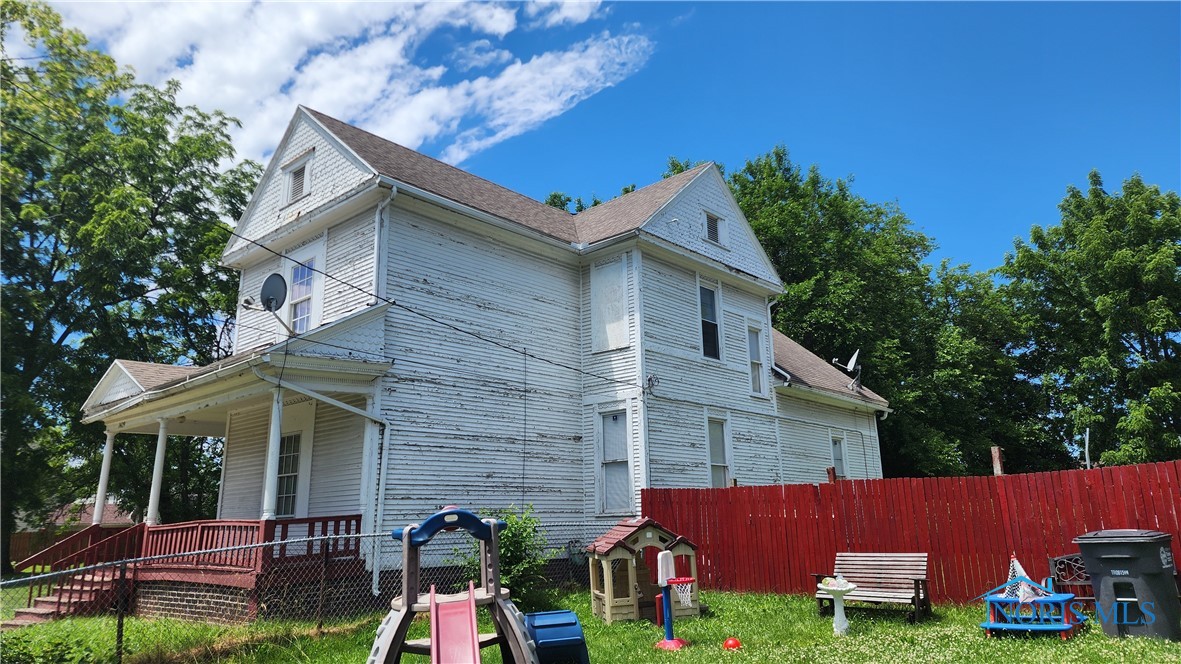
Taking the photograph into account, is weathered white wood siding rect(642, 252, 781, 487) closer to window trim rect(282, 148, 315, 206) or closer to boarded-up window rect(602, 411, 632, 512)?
boarded-up window rect(602, 411, 632, 512)

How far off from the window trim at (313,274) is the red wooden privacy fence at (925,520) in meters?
→ 7.16

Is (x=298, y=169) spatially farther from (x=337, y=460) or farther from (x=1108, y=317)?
(x=1108, y=317)

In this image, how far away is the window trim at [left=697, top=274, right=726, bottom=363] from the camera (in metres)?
16.6

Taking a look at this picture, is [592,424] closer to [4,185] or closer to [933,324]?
[4,185]

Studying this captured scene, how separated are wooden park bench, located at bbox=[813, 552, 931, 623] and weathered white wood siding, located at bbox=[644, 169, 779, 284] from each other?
317 inches

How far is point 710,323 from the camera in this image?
1702cm

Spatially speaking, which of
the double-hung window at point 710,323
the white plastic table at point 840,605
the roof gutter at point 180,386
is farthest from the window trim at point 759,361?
the roof gutter at point 180,386

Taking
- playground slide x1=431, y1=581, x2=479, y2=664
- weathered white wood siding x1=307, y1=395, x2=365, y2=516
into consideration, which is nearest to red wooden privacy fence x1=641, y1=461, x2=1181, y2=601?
weathered white wood siding x1=307, y1=395, x2=365, y2=516

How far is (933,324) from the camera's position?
32.5 m

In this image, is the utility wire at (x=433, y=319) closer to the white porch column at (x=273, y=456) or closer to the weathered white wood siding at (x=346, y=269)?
the weathered white wood siding at (x=346, y=269)

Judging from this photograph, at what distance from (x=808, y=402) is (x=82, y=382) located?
22.0 m

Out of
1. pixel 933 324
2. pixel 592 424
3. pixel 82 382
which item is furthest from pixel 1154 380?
pixel 82 382

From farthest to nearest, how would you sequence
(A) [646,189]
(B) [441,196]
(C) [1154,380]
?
(C) [1154,380]
(A) [646,189]
(B) [441,196]

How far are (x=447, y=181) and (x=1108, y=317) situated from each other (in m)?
27.6
